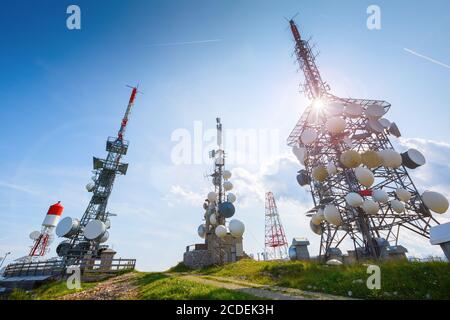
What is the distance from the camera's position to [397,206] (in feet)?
65.7

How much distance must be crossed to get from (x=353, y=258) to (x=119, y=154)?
3654cm

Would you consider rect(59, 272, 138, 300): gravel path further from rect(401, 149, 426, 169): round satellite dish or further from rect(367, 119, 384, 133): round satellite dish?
rect(401, 149, 426, 169): round satellite dish

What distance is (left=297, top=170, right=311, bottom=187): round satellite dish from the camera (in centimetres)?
2815

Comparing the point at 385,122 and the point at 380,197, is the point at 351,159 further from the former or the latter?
A: the point at 385,122

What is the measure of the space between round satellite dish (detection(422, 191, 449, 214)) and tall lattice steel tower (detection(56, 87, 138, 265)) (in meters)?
33.6

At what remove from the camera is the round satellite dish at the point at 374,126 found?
24.5 meters

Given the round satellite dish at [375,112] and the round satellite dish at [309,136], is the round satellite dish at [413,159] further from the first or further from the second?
the round satellite dish at [309,136]

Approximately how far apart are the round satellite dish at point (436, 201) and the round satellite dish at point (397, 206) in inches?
105

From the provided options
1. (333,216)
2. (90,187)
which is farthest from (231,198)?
(90,187)

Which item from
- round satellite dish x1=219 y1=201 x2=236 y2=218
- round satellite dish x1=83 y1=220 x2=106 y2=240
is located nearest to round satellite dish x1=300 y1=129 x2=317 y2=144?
round satellite dish x1=219 y1=201 x2=236 y2=218

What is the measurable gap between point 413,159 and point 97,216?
4220cm
